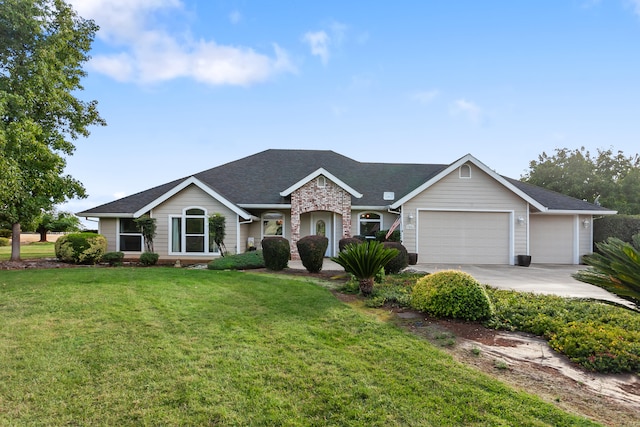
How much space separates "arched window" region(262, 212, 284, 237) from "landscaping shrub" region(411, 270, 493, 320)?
1219 centimetres

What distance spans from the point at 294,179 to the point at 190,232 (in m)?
6.88

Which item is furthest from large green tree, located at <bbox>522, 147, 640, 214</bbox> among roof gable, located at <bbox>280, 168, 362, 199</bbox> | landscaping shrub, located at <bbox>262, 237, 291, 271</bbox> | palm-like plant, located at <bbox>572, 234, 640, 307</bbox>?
palm-like plant, located at <bbox>572, 234, 640, 307</bbox>

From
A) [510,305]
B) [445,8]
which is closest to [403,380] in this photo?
[510,305]

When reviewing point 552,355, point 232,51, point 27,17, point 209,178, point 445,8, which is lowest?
point 552,355

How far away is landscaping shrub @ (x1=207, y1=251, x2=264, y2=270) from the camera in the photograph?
12398 mm

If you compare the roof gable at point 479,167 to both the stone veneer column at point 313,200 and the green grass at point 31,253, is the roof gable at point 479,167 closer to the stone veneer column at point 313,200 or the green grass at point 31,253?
Answer: the stone veneer column at point 313,200

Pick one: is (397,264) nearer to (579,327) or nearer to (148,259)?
(579,327)

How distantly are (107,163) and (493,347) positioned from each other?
56.3 ft

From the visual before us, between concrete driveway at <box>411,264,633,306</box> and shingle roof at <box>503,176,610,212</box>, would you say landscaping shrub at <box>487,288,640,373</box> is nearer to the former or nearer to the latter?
concrete driveway at <box>411,264,633,306</box>

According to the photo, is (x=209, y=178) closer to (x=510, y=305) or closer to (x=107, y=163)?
(x=107, y=163)

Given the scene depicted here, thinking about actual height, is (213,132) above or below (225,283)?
above

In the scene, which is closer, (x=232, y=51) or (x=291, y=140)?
(x=232, y=51)

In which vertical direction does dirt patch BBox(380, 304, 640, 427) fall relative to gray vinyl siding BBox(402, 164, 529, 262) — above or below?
below

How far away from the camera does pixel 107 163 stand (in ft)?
51.2
